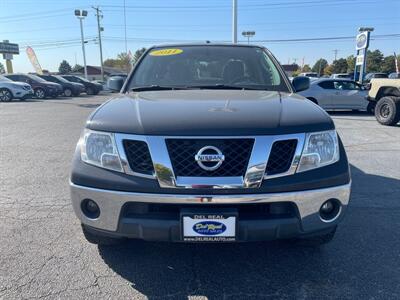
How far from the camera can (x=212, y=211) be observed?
7.27ft

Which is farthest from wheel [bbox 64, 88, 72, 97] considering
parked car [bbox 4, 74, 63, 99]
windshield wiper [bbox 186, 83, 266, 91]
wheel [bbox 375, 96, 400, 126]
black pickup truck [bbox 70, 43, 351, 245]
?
black pickup truck [bbox 70, 43, 351, 245]

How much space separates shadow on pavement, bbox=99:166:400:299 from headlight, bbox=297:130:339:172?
0.89m

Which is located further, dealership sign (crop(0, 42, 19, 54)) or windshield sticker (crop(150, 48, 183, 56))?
dealership sign (crop(0, 42, 19, 54))

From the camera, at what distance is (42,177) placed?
16.9 ft

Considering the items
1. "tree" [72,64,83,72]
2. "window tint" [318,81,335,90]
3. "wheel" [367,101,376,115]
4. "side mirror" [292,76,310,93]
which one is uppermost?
"side mirror" [292,76,310,93]

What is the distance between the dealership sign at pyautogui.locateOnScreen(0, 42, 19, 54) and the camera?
39.5 m

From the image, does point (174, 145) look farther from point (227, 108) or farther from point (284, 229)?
point (284, 229)

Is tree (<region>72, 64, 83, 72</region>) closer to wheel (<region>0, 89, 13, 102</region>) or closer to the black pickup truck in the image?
wheel (<region>0, 89, 13, 102</region>)

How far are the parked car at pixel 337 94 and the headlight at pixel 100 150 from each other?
1254 cm

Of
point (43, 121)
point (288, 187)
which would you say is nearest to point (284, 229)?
point (288, 187)

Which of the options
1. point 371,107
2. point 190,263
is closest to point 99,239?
point 190,263

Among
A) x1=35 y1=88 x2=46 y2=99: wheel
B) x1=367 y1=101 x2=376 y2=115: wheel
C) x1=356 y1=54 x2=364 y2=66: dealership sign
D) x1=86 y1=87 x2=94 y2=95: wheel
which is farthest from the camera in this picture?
x1=86 y1=87 x2=94 y2=95: wheel

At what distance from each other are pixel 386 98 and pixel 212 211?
33.4 feet

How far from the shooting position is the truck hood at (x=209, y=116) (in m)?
2.24
